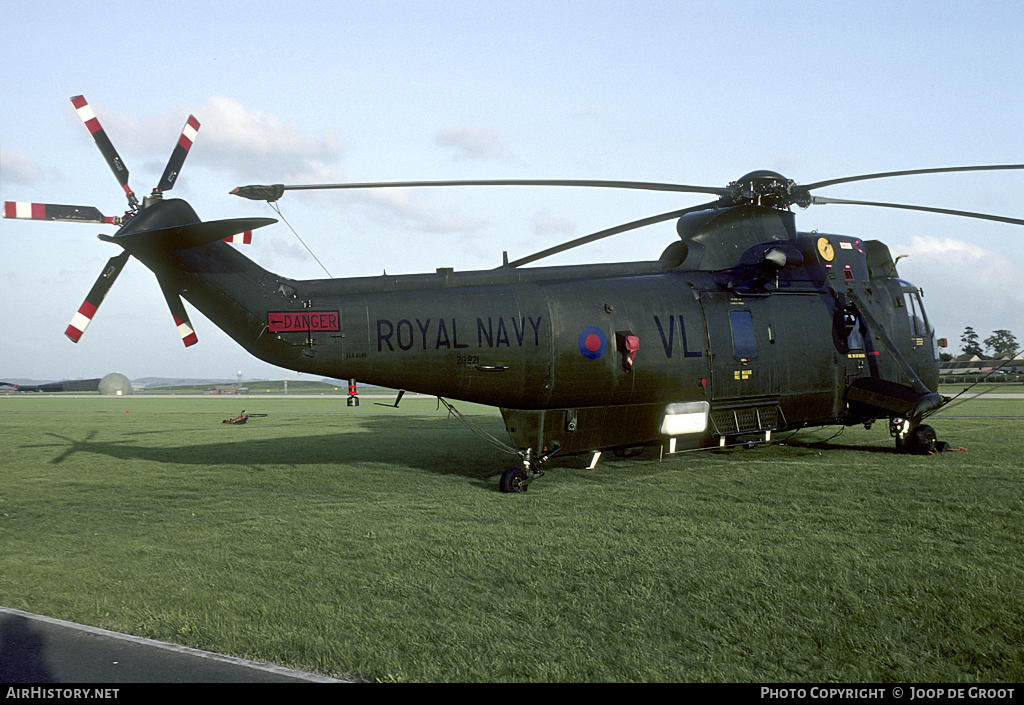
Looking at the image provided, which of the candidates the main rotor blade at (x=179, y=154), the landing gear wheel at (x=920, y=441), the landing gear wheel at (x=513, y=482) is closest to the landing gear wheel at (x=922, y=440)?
the landing gear wheel at (x=920, y=441)

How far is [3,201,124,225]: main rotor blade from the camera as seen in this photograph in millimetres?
11156

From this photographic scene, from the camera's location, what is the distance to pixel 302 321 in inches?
493

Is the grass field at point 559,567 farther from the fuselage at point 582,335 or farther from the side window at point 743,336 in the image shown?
the side window at point 743,336

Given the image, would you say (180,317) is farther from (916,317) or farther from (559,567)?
(916,317)

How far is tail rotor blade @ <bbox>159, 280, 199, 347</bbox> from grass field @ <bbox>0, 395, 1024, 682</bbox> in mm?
2956

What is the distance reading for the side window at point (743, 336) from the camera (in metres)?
15.2

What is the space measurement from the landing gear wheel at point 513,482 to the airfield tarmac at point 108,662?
24.1 ft

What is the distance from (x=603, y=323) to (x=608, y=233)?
9.09 feet

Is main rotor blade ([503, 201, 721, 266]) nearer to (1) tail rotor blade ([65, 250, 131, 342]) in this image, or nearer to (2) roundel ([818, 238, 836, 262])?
(2) roundel ([818, 238, 836, 262])

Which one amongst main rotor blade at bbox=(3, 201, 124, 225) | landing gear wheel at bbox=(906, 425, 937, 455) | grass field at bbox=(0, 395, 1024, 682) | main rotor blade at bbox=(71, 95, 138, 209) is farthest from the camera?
landing gear wheel at bbox=(906, 425, 937, 455)

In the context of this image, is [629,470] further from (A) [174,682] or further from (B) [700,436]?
(A) [174,682]

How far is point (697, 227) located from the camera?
16484 millimetres

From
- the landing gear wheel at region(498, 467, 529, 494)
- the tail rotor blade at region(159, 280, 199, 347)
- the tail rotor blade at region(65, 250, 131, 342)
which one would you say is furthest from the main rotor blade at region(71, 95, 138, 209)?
the landing gear wheel at region(498, 467, 529, 494)

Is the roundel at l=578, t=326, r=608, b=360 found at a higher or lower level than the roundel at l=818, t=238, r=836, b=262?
lower
